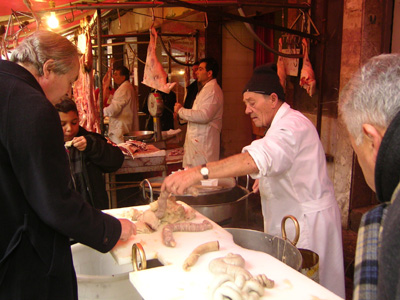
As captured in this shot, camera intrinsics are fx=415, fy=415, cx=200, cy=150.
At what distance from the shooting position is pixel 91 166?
407 cm

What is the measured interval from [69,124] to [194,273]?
238 cm

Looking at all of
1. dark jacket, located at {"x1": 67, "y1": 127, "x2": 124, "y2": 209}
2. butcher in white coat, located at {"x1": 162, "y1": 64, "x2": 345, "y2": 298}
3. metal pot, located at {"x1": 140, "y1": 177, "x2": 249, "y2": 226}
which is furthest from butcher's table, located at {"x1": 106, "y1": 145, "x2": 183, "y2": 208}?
butcher in white coat, located at {"x1": 162, "y1": 64, "x2": 345, "y2": 298}

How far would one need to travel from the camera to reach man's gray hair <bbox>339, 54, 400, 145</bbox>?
4.02ft

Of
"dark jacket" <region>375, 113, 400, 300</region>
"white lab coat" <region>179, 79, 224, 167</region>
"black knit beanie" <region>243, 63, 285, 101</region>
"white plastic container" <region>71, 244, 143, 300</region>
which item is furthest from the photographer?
"white lab coat" <region>179, 79, 224, 167</region>

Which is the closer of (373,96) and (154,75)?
(373,96)

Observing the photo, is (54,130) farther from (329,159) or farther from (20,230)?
(329,159)

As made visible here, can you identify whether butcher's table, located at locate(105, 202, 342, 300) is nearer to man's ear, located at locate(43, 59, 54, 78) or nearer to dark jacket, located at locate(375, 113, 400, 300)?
dark jacket, located at locate(375, 113, 400, 300)

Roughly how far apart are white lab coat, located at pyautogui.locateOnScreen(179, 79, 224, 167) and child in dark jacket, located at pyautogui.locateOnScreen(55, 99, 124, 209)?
2416 mm

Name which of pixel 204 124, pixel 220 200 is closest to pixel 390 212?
pixel 220 200

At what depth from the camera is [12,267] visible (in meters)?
1.84

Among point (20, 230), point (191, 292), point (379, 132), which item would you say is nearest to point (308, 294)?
→ point (191, 292)

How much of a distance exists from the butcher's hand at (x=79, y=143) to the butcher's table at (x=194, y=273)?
1.68 metres

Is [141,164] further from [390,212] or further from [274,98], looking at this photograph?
[390,212]

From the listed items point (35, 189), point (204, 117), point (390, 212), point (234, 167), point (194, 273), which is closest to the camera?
point (390, 212)
